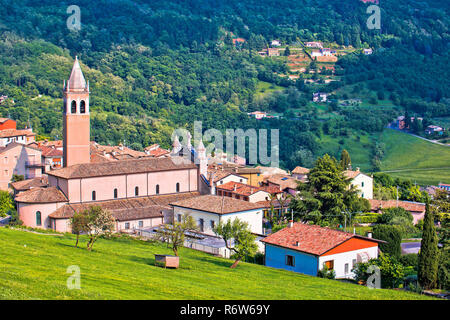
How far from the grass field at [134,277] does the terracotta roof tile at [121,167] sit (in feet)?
31.8

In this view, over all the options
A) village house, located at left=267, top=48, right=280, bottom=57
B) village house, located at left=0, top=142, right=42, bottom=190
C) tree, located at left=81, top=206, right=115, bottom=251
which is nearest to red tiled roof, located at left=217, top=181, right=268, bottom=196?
village house, located at left=0, top=142, right=42, bottom=190

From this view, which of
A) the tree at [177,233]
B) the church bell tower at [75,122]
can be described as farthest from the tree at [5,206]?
the tree at [177,233]

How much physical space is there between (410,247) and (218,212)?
507 inches

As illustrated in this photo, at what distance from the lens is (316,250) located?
33156 mm

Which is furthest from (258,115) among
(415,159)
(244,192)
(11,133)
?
(244,192)

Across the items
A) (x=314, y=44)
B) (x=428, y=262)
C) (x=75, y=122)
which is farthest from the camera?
(x=314, y=44)

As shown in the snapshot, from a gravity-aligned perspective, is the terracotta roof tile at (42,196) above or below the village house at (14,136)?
below

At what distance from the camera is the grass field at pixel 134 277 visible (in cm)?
2084

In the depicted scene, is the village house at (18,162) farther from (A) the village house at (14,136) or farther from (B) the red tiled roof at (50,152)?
(A) the village house at (14,136)

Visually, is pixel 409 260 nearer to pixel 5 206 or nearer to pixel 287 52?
pixel 5 206

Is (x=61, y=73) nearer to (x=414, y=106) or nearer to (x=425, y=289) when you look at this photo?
(x=414, y=106)

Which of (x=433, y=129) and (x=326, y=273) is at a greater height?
(x=433, y=129)
